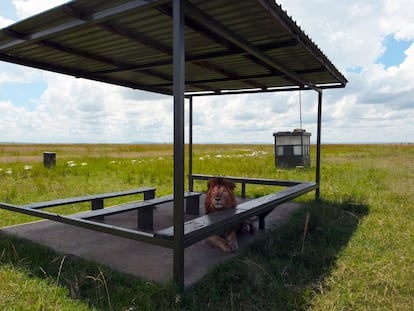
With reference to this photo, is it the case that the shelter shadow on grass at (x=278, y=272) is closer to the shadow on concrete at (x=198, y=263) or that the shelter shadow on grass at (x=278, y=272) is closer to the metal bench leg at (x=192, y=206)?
the shadow on concrete at (x=198, y=263)

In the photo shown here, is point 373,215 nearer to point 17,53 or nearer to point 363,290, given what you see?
point 363,290

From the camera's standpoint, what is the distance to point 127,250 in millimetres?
4352

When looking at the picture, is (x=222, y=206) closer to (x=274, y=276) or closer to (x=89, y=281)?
(x=274, y=276)

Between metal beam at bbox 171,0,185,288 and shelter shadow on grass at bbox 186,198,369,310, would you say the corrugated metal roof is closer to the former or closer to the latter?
metal beam at bbox 171,0,185,288

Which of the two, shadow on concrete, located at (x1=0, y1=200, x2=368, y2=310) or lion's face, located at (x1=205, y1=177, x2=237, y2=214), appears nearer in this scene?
shadow on concrete, located at (x1=0, y1=200, x2=368, y2=310)

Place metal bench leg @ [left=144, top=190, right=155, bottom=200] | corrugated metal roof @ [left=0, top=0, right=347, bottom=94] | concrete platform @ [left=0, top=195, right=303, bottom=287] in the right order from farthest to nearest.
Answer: metal bench leg @ [left=144, top=190, right=155, bottom=200] < concrete platform @ [left=0, top=195, right=303, bottom=287] < corrugated metal roof @ [left=0, top=0, right=347, bottom=94]

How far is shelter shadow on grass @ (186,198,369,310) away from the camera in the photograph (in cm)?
299

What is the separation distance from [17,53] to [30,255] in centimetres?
308

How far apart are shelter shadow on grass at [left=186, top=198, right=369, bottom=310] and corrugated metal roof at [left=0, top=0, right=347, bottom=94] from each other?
255cm

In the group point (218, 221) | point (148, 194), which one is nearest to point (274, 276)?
point (218, 221)

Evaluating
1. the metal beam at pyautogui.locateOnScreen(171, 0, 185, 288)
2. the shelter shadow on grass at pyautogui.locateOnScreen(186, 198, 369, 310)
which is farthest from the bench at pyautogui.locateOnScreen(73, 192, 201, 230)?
the metal beam at pyautogui.locateOnScreen(171, 0, 185, 288)

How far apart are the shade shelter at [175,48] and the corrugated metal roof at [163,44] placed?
0.04 feet

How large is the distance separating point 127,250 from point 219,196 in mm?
1429

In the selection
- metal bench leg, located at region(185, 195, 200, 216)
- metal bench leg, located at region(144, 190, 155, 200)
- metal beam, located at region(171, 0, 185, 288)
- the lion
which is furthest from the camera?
metal bench leg, located at region(144, 190, 155, 200)
